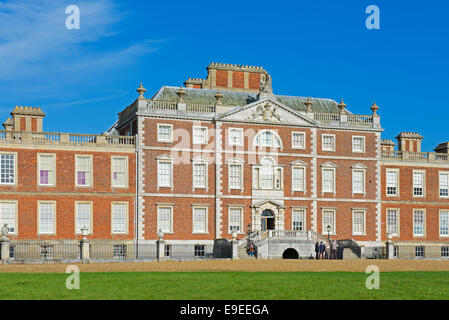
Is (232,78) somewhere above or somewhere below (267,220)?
above

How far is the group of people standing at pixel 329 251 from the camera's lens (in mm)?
49844

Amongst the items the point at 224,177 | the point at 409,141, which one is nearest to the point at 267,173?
the point at 224,177

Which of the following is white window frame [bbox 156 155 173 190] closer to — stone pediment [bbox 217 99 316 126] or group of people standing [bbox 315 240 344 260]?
stone pediment [bbox 217 99 316 126]

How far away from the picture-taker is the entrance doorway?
54750 millimetres

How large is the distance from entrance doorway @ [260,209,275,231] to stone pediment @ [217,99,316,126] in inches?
260

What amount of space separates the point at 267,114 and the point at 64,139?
571 inches

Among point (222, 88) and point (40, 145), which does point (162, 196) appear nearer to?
point (40, 145)

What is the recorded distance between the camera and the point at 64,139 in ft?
166

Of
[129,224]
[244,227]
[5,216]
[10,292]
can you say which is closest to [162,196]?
[129,224]

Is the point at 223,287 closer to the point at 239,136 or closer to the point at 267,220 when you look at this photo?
the point at 239,136

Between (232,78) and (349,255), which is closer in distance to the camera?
(349,255)

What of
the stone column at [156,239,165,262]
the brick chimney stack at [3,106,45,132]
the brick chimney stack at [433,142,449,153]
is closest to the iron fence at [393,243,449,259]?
the brick chimney stack at [433,142,449,153]

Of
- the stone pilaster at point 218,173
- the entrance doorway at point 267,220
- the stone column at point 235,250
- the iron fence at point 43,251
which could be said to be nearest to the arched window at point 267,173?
the entrance doorway at point 267,220
